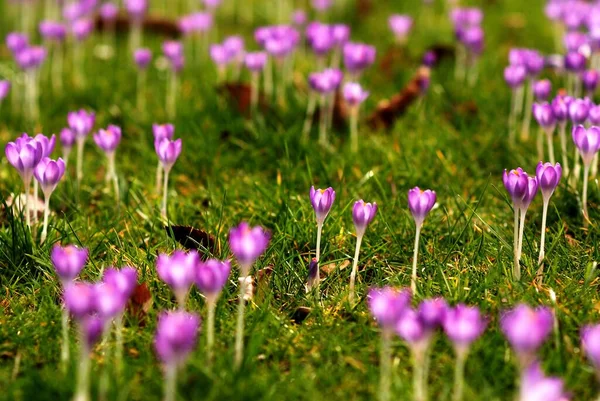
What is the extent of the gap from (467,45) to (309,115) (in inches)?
54.6

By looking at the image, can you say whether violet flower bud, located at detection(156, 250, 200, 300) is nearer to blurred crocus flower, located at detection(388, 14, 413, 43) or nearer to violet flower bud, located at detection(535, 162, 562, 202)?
violet flower bud, located at detection(535, 162, 562, 202)

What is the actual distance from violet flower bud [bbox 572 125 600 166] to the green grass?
31cm

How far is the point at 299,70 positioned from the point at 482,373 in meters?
3.51

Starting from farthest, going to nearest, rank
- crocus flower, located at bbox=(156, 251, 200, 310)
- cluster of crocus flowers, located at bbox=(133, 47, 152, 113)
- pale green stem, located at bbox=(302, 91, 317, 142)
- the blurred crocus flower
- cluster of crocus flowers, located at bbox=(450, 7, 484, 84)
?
the blurred crocus flower, cluster of crocus flowers, located at bbox=(450, 7, 484, 84), cluster of crocus flowers, located at bbox=(133, 47, 152, 113), pale green stem, located at bbox=(302, 91, 317, 142), crocus flower, located at bbox=(156, 251, 200, 310)

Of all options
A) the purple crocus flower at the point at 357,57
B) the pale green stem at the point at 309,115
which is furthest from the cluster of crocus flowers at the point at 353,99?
the purple crocus flower at the point at 357,57

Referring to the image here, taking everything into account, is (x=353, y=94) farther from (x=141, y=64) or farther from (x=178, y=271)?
(x=178, y=271)

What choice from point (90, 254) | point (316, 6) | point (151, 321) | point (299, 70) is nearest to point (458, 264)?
point (151, 321)

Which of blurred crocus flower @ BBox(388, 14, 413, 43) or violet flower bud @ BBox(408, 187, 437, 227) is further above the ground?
violet flower bud @ BBox(408, 187, 437, 227)

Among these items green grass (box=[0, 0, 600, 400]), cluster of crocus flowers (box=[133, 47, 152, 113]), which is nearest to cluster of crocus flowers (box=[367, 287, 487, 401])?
green grass (box=[0, 0, 600, 400])

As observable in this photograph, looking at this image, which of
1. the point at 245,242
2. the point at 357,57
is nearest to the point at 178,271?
the point at 245,242

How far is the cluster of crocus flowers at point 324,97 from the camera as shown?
425 cm

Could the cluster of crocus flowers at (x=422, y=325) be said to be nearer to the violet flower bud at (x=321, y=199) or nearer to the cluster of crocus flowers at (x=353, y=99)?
the violet flower bud at (x=321, y=199)

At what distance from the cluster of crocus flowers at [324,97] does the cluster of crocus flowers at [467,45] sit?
46.6 inches

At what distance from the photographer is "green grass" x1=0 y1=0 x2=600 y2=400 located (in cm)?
257
